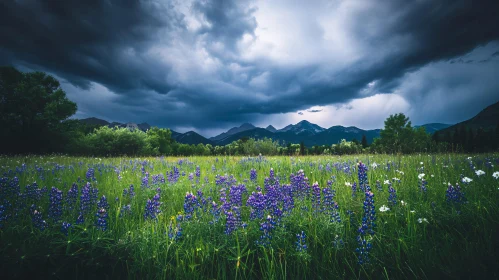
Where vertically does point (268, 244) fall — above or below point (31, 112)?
below

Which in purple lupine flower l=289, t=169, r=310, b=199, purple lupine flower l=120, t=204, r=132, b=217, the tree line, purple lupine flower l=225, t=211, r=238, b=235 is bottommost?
purple lupine flower l=120, t=204, r=132, b=217

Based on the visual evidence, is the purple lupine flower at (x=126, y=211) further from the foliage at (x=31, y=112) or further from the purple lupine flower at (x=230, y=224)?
the foliage at (x=31, y=112)

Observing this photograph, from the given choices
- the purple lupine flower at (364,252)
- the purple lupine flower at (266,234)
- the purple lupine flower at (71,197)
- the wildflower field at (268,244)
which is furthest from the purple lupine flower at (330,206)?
the purple lupine flower at (71,197)

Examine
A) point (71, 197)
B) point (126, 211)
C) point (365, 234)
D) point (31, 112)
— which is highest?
point (31, 112)

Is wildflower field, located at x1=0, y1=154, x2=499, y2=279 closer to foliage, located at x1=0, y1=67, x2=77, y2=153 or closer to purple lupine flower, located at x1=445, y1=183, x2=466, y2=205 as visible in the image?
purple lupine flower, located at x1=445, y1=183, x2=466, y2=205

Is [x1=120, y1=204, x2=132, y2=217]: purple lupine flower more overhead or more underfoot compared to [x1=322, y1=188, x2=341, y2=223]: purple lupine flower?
more underfoot

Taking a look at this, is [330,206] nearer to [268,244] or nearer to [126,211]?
[268,244]

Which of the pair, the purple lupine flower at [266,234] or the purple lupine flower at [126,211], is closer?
the purple lupine flower at [266,234]

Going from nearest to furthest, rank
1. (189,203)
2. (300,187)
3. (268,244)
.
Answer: (268,244) < (189,203) < (300,187)

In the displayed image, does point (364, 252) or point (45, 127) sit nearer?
point (364, 252)

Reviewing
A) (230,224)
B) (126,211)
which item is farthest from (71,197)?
(230,224)

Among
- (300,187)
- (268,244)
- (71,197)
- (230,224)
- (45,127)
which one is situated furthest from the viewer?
(45,127)

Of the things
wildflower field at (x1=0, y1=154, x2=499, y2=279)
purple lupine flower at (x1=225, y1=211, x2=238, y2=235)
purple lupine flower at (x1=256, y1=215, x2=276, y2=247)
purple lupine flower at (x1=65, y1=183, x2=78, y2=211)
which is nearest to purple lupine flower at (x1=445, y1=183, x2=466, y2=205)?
wildflower field at (x1=0, y1=154, x2=499, y2=279)

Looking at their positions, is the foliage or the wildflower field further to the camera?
the foliage
